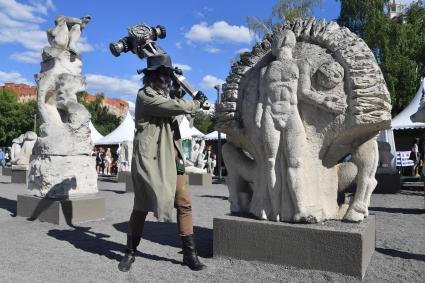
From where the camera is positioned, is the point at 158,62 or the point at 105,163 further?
the point at 105,163

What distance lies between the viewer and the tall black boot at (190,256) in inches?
135

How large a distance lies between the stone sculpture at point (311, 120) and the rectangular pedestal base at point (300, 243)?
134 millimetres

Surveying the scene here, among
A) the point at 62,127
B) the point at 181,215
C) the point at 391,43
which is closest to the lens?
the point at 181,215

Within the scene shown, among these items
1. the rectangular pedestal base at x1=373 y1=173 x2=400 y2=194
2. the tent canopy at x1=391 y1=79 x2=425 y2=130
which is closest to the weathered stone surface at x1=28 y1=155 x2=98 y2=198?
the rectangular pedestal base at x1=373 y1=173 x2=400 y2=194

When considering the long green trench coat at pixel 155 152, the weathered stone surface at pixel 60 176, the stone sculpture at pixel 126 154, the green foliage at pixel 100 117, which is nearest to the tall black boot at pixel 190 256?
the long green trench coat at pixel 155 152

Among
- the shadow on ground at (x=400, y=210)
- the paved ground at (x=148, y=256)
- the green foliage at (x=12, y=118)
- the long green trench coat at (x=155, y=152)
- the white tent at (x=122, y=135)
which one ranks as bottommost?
the paved ground at (x=148, y=256)

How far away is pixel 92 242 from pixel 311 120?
2.71m

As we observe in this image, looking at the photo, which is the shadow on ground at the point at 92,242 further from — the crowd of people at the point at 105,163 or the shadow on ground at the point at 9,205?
the crowd of people at the point at 105,163

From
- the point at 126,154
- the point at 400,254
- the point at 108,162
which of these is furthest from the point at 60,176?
the point at 108,162

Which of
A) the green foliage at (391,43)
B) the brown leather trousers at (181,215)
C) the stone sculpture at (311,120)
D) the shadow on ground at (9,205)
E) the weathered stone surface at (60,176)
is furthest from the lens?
the green foliage at (391,43)

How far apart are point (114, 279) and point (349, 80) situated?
2458mm

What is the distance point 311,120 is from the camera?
137 inches

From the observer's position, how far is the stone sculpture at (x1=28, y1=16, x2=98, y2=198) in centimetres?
591

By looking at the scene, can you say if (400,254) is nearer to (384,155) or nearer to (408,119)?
(384,155)
